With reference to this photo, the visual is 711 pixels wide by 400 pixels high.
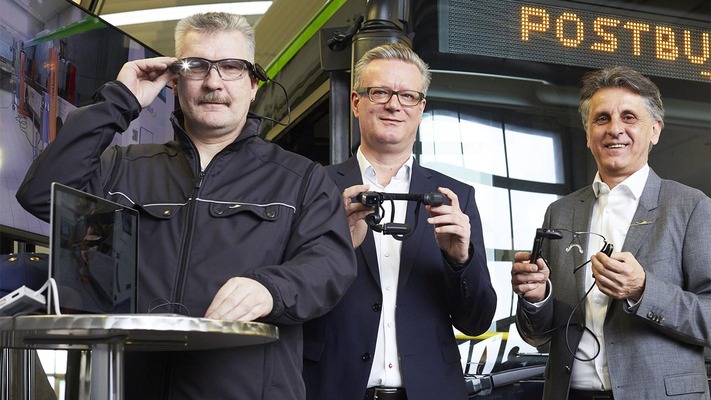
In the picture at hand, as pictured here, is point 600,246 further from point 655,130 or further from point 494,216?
point 494,216

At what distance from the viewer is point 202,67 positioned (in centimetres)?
213

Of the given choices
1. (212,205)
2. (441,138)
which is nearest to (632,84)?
(212,205)

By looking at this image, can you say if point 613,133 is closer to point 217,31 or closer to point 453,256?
point 453,256

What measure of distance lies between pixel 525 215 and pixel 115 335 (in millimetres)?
3182

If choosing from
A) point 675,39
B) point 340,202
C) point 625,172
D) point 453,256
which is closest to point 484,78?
point 675,39

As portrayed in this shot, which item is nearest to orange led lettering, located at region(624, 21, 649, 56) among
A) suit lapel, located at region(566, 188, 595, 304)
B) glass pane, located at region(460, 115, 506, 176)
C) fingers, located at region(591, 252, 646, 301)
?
suit lapel, located at region(566, 188, 595, 304)

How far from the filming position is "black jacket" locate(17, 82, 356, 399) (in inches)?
74.6

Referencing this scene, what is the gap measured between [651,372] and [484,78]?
2.34 m

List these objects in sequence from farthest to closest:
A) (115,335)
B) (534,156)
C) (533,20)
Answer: (534,156) → (533,20) → (115,335)

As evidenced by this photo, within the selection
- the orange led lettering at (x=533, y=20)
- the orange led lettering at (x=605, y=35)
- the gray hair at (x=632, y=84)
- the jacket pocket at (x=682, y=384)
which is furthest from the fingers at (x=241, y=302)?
the orange led lettering at (x=605, y=35)

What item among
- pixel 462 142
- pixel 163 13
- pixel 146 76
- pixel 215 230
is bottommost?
pixel 215 230

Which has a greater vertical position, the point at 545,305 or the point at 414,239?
the point at 414,239

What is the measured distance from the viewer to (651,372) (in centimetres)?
247

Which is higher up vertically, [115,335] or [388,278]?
[388,278]
